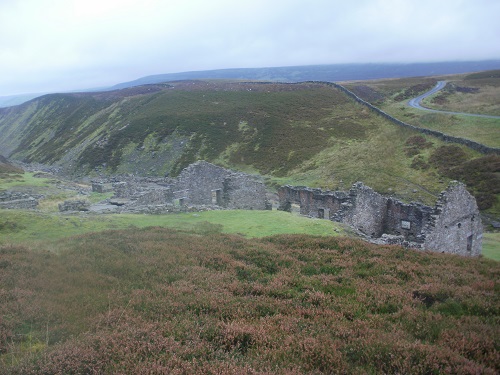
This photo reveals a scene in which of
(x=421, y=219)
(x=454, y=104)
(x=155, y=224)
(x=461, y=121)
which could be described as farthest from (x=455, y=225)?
(x=454, y=104)

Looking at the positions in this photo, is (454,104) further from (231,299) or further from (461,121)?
(231,299)

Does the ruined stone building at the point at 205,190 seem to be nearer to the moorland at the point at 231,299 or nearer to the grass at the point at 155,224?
the grass at the point at 155,224

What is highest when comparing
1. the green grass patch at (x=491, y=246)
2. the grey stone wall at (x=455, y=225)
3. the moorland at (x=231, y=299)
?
the moorland at (x=231, y=299)

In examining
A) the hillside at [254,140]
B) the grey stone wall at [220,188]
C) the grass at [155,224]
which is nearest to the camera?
the grass at [155,224]

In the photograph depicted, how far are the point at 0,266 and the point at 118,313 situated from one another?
237 inches

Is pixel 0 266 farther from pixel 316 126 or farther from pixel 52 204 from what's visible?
pixel 316 126

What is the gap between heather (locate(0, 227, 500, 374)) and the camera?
7363 mm

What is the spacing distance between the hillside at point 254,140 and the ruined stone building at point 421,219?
2448 centimetres

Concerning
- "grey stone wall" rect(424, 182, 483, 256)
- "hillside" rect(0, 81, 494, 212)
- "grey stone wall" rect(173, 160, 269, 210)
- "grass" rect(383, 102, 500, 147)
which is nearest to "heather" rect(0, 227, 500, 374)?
"grey stone wall" rect(424, 182, 483, 256)

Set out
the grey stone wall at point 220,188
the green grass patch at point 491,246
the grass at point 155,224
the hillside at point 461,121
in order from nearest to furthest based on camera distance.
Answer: the grass at point 155,224
the green grass patch at point 491,246
the grey stone wall at point 220,188
the hillside at point 461,121

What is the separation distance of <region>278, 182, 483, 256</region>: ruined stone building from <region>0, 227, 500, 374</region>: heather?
31.4 ft

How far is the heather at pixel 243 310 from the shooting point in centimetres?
736

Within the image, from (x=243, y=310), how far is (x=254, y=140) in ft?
254

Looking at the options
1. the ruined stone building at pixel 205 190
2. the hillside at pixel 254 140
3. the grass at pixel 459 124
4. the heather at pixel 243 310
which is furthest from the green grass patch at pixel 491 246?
the grass at pixel 459 124
